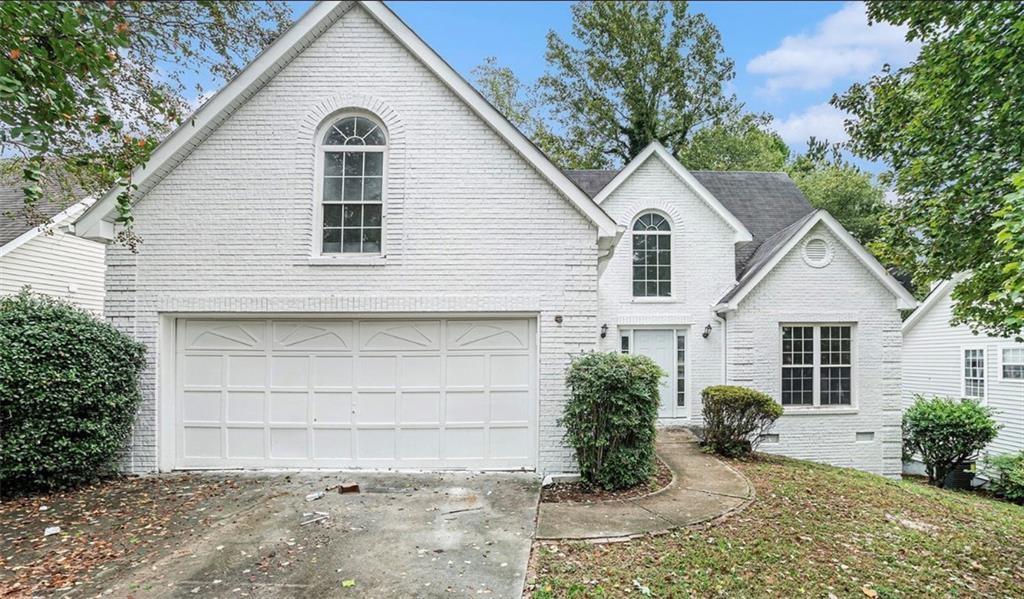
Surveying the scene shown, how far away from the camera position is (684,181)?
12820mm

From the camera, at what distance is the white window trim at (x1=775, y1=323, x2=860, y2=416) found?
36.6ft

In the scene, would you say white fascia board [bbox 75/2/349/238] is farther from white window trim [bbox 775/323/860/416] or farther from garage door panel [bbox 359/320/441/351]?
white window trim [bbox 775/323/860/416]

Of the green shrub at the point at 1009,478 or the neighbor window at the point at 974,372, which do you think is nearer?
the green shrub at the point at 1009,478

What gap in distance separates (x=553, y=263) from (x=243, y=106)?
5137 millimetres

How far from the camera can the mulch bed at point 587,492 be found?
637 centimetres

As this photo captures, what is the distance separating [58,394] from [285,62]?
5.33 meters

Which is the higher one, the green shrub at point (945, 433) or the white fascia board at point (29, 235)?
the white fascia board at point (29, 235)

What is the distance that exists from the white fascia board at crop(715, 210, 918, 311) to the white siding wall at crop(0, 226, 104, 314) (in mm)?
14893

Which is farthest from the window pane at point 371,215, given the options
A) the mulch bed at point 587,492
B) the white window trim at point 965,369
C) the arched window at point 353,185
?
the white window trim at point 965,369

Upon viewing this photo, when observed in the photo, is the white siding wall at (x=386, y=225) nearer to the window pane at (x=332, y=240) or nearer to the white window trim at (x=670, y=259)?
the window pane at (x=332, y=240)

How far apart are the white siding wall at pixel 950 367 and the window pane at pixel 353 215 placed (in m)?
13.0

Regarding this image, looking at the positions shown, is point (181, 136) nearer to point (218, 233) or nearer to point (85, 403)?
point (218, 233)

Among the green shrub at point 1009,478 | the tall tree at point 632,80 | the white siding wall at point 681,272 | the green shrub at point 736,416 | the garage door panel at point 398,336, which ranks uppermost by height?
the tall tree at point 632,80

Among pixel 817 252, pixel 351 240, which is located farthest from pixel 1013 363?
pixel 351 240
